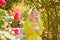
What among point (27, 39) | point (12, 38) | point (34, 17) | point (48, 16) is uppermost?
point (48, 16)

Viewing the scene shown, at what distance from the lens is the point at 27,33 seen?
2.90m

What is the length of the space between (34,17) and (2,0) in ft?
2.02

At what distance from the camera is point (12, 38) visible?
2166 mm

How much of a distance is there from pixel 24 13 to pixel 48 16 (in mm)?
844

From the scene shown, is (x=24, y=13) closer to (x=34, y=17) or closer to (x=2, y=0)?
(x=34, y=17)

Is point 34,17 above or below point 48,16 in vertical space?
below

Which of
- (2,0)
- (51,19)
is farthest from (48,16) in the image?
(2,0)

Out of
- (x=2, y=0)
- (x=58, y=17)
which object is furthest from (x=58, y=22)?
(x=2, y=0)

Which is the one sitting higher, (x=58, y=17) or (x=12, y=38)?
(x=58, y=17)

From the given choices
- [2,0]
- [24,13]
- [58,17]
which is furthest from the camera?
[58,17]

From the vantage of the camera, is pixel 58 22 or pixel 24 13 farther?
pixel 58 22

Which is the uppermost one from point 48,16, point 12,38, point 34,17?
point 48,16

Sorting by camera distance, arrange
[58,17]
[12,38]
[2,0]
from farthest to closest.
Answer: [58,17] < [2,0] < [12,38]

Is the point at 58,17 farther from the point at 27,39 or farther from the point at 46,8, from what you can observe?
the point at 27,39
